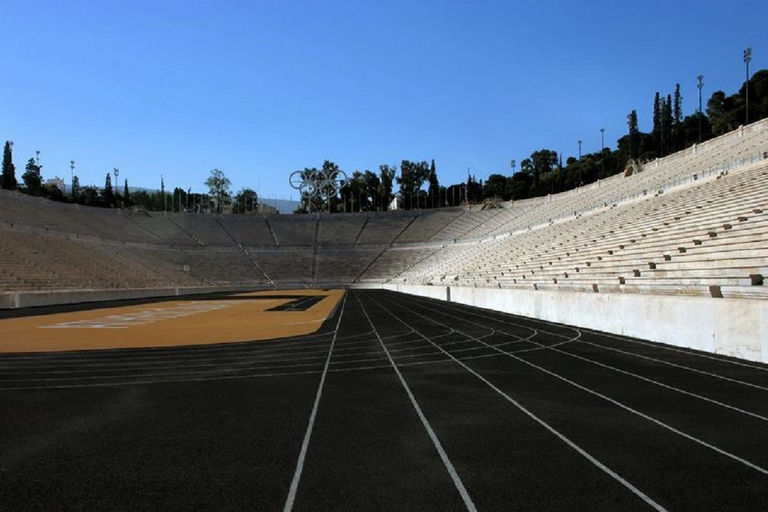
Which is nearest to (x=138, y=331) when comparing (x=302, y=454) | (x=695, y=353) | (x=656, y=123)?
(x=302, y=454)

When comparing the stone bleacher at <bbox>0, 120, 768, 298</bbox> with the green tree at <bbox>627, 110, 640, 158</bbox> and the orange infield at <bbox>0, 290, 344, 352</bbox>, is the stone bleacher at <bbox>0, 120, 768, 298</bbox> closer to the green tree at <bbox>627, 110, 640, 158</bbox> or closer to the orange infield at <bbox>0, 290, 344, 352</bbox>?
the orange infield at <bbox>0, 290, 344, 352</bbox>

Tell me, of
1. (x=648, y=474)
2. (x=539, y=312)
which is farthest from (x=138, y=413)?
(x=539, y=312)

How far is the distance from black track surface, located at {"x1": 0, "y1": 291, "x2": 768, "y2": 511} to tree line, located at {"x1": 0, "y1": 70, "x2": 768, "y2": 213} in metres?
62.9

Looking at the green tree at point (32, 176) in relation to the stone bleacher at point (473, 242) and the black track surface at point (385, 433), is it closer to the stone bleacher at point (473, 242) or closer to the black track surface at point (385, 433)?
the stone bleacher at point (473, 242)

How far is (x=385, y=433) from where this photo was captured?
598 centimetres

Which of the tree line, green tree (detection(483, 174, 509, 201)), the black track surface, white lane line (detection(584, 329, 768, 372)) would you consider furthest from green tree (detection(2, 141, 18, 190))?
white lane line (detection(584, 329, 768, 372))

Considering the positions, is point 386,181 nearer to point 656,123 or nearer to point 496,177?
point 496,177

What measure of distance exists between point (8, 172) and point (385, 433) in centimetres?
9992

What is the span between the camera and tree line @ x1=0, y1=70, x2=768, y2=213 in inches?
3191

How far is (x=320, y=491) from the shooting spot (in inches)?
172

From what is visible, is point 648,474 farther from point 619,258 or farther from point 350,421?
point 619,258

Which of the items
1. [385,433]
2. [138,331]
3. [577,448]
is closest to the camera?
[577,448]

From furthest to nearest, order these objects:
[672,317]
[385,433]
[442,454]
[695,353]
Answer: [672,317]
[695,353]
[385,433]
[442,454]

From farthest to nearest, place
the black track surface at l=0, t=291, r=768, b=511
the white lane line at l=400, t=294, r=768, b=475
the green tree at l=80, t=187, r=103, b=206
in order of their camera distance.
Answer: the green tree at l=80, t=187, r=103, b=206
the white lane line at l=400, t=294, r=768, b=475
the black track surface at l=0, t=291, r=768, b=511
